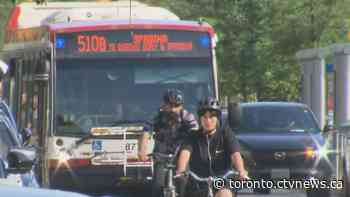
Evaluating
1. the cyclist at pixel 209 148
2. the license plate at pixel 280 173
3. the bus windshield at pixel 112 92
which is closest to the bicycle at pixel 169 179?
the cyclist at pixel 209 148

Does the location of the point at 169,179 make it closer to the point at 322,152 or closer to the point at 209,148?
the point at 209,148

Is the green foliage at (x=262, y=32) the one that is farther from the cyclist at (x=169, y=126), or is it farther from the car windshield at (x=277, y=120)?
the cyclist at (x=169, y=126)

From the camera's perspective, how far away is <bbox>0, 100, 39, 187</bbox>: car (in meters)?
10.6

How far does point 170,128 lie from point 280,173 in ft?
19.0

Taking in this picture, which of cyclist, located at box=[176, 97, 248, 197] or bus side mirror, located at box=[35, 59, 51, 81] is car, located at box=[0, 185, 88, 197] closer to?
cyclist, located at box=[176, 97, 248, 197]

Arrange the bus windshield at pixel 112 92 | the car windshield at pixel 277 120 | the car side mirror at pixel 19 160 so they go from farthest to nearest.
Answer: the car windshield at pixel 277 120 < the bus windshield at pixel 112 92 < the car side mirror at pixel 19 160

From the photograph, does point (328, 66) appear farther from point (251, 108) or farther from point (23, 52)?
point (23, 52)

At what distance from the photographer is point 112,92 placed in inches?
669

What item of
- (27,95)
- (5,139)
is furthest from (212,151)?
(27,95)

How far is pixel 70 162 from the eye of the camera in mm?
17078

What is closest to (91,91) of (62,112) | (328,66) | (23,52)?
(62,112)

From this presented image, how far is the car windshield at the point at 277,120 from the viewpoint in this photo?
20594 mm

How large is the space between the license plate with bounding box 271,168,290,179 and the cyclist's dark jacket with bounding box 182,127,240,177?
842 centimetres

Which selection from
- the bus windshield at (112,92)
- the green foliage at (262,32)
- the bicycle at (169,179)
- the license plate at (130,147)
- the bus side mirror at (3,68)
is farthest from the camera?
the green foliage at (262,32)
